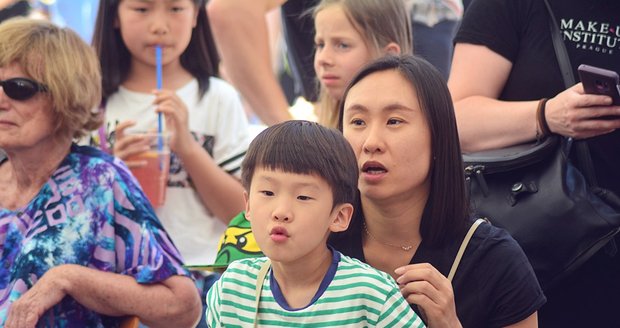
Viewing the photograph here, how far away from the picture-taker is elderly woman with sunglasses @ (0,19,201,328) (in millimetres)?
3523

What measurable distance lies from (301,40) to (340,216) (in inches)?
90.5

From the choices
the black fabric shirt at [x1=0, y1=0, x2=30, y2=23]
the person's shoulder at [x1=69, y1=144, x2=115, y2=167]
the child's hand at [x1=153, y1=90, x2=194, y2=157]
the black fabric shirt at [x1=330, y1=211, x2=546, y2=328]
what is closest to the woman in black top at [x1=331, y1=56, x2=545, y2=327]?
the black fabric shirt at [x1=330, y1=211, x2=546, y2=328]

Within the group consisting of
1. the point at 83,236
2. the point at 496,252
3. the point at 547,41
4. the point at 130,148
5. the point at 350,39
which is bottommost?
the point at 83,236

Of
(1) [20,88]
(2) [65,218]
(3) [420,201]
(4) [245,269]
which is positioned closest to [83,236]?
(2) [65,218]

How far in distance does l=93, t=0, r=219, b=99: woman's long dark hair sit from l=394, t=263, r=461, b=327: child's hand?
7.06 feet

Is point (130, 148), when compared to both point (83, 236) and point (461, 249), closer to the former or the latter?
point (83, 236)

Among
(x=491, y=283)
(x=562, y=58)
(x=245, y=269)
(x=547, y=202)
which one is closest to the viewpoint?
(x=245, y=269)

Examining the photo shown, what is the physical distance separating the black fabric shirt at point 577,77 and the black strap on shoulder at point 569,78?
0.07 ft

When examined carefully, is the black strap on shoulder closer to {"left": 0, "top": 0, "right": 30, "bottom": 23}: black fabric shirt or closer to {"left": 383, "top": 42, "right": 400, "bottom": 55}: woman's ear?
{"left": 383, "top": 42, "right": 400, "bottom": 55}: woman's ear

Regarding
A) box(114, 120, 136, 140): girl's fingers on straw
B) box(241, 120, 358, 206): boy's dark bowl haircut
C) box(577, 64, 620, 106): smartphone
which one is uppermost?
box(577, 64, 620, 106): smartphone

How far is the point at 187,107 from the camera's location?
4.54 meters

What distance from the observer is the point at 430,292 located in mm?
2646

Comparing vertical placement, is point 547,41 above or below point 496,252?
above

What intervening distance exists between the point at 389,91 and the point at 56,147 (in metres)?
1.36
